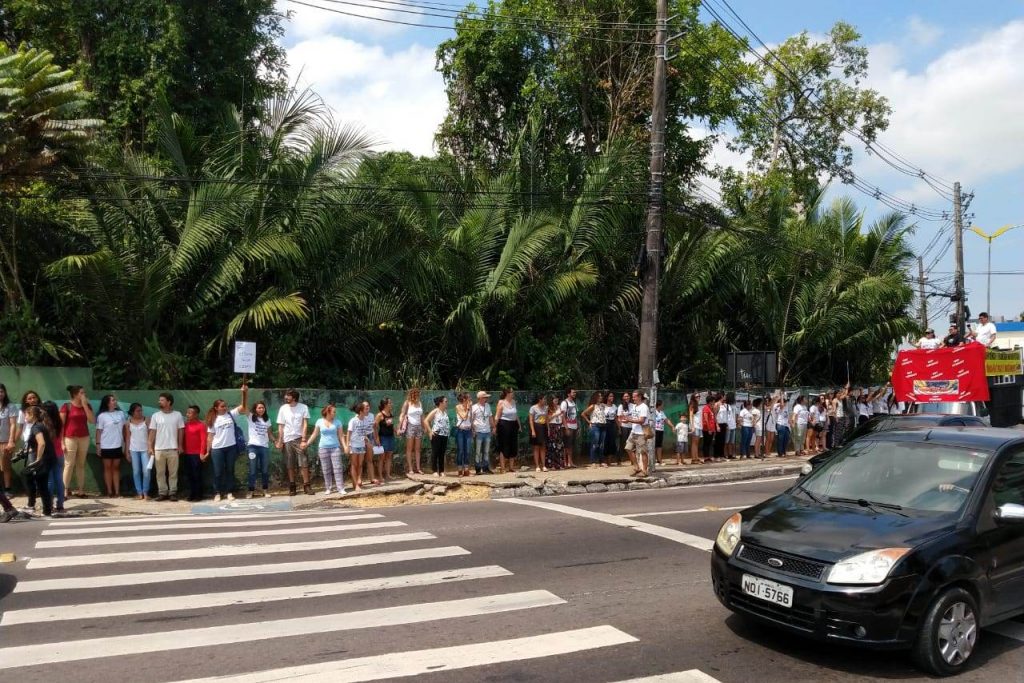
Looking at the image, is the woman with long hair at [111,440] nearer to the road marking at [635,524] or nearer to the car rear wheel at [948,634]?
the road marking at [635,524]

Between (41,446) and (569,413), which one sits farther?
(569,413)

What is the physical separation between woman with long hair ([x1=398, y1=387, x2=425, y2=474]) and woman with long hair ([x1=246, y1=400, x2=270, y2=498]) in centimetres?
276

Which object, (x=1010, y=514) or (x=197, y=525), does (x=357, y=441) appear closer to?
(x=197, y=525)

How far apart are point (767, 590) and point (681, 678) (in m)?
0.84

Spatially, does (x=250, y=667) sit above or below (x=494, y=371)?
below

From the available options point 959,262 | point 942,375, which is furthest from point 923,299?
point 942,375

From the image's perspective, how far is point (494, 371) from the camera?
1998cm

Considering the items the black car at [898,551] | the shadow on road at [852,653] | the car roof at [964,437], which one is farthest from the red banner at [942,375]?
the shadow on road at [852,653]

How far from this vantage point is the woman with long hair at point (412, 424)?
16672mm

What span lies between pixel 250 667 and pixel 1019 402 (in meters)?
24.1

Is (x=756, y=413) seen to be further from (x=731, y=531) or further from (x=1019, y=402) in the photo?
(x=731, y=531)

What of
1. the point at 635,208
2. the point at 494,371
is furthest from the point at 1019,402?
the point at 494,371

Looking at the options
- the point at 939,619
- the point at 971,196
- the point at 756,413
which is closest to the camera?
the point at 939,619

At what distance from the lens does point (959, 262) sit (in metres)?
32.3
